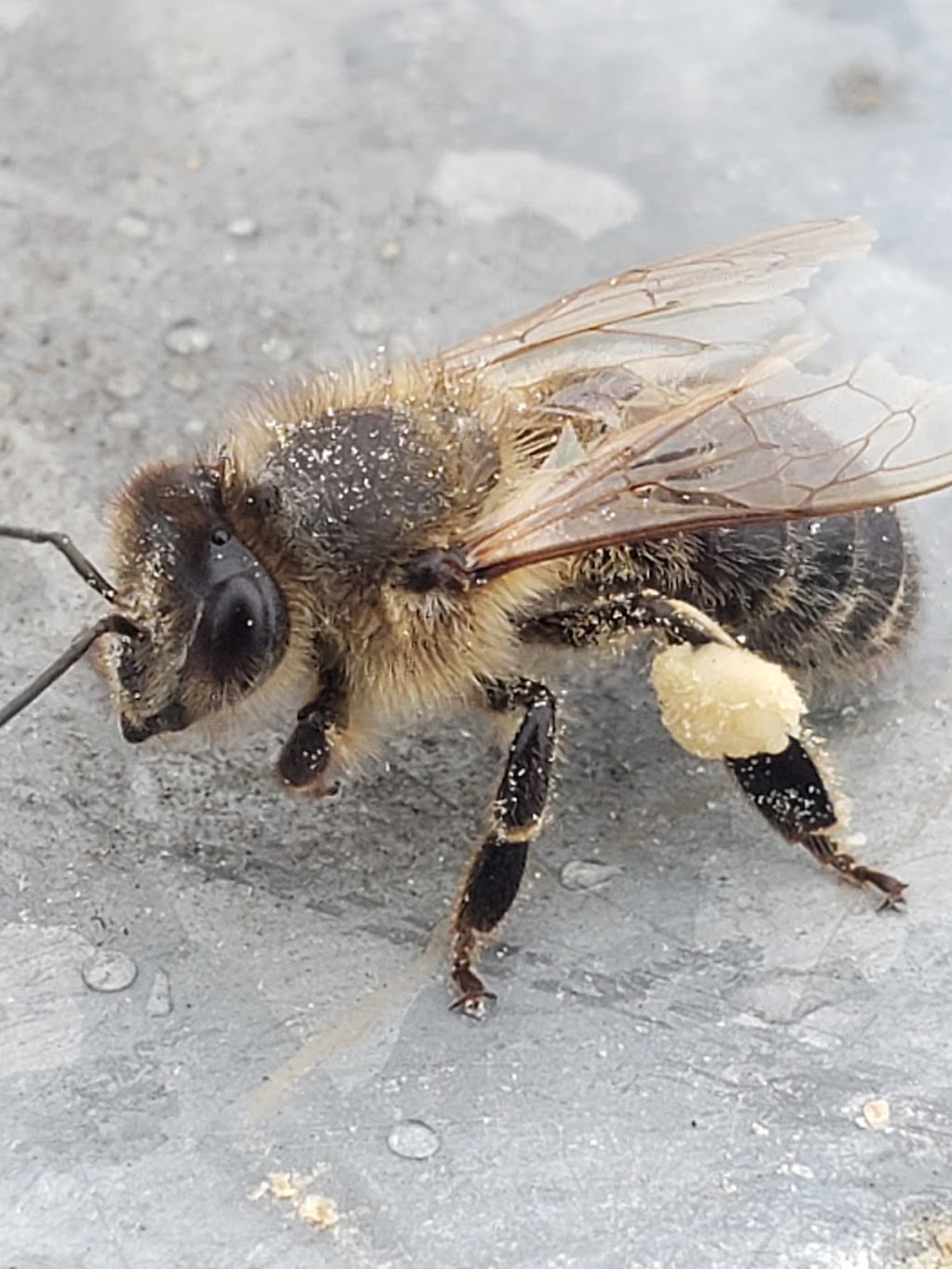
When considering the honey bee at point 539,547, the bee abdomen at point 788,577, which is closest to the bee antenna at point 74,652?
the honey bee at point 539,547

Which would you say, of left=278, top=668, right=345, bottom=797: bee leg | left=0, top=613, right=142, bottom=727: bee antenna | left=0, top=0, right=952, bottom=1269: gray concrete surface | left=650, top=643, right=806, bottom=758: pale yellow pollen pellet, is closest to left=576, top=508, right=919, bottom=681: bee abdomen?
left=650, top=643, right=806, bottom=758: pale yellow pollen pellet

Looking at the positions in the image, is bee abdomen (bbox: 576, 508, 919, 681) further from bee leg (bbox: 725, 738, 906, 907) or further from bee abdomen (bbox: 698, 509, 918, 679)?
bee leg (bbox: 725, 738, 906, 907)

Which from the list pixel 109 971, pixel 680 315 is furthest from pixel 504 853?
pixel 680 315

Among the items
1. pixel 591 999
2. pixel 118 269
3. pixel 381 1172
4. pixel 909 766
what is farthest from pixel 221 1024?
pixel 118 269

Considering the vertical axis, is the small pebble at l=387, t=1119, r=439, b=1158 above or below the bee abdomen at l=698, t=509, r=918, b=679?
below

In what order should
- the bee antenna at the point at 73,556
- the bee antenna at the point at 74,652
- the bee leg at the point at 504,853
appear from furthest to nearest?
the bee leg at the point at 504,853
the bee antenna at the point at 73,556
the bee antenna at the point at 74,652

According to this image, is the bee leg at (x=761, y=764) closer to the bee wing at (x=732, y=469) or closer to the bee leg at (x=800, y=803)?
the bee leg at (x=800, y=803)
